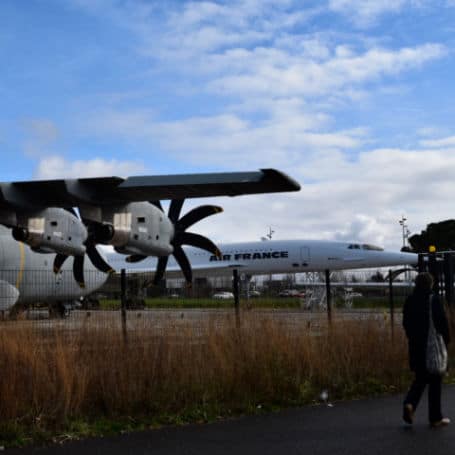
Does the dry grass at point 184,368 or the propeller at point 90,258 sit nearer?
the dry grass at point 184,368

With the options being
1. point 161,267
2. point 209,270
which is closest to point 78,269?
point 161,267

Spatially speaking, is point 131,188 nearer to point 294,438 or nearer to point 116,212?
point 116,212

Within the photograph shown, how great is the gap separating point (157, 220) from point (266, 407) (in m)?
9.13

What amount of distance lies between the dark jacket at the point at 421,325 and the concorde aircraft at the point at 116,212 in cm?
416

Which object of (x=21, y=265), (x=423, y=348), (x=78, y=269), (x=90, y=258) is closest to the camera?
(x=423, y=348)

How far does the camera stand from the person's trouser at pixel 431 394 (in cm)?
717

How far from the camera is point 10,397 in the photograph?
7.22 meters

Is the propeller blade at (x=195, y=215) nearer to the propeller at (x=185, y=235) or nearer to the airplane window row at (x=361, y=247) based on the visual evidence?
the propeller at (x=185, y=235)

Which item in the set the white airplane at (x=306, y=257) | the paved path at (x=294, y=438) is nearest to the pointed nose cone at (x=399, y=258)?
the white airplane at (x=306, y=257)

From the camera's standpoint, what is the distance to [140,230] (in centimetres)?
1653

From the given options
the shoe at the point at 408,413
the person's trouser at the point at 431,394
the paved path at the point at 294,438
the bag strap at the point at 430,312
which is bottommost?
the paved path at the point at 294,438

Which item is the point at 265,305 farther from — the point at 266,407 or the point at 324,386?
the point at 266,407

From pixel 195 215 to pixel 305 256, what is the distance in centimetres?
2438

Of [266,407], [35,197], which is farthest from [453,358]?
[35,197]
